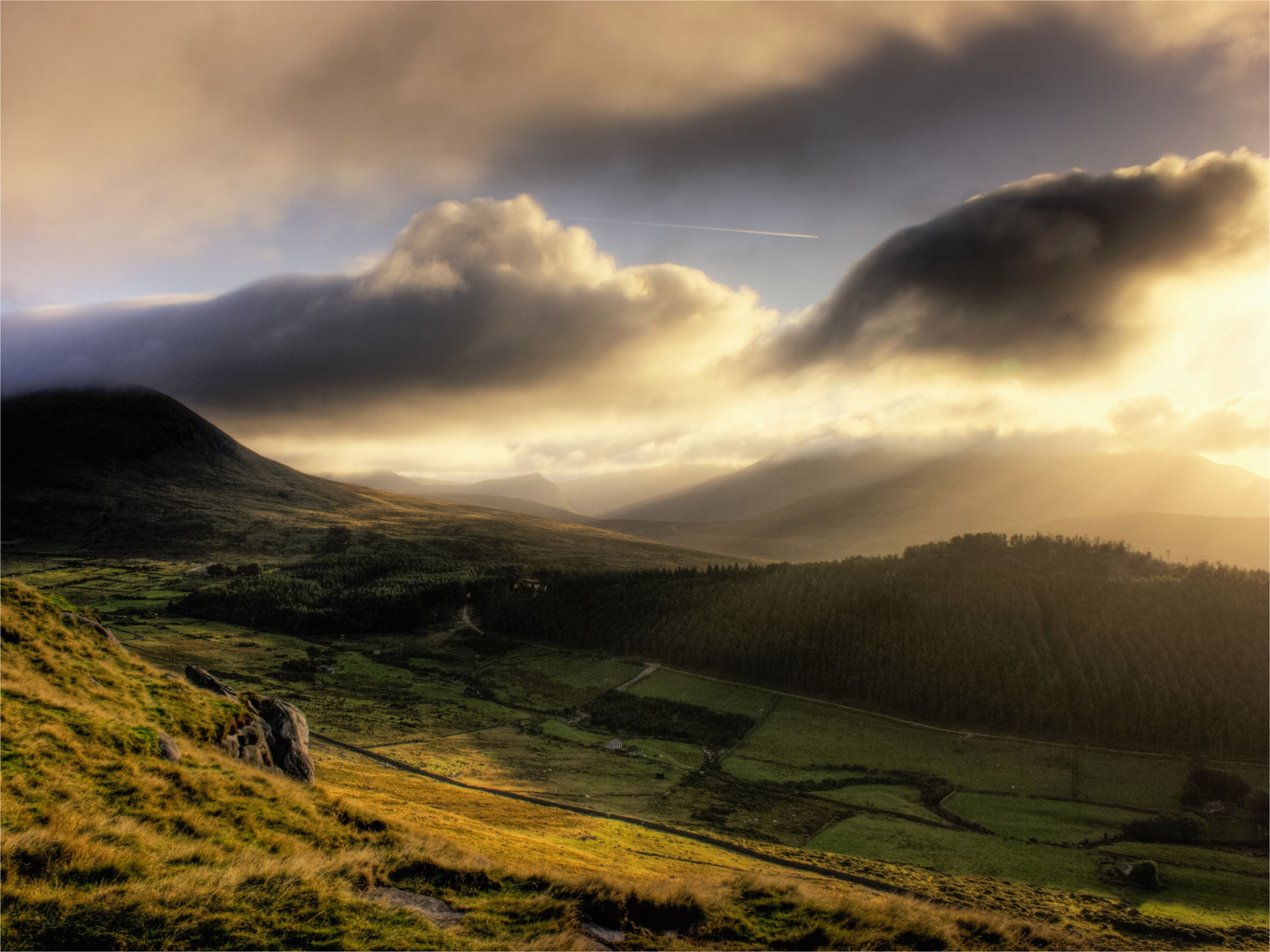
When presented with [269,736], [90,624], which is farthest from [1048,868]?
[90,624]

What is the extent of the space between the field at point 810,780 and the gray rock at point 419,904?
27.0 m

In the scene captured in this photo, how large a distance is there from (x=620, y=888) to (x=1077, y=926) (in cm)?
5584

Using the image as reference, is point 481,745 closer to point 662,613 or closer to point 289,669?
point 289,669

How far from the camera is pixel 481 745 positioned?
10856 centimetres

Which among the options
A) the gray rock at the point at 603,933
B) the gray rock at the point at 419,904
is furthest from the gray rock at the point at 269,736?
the gray rock at the point at 603,933

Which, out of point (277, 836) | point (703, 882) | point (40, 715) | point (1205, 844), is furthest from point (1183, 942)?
point (40, 715)

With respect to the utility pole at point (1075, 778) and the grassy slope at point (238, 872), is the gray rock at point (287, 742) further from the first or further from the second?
the utility pole at point (1075, 778)

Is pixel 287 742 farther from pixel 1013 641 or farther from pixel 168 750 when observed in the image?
pixel 1013 641

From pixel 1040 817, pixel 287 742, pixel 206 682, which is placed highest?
pixel 206 682

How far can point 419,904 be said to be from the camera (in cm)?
2180

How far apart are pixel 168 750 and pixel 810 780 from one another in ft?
325

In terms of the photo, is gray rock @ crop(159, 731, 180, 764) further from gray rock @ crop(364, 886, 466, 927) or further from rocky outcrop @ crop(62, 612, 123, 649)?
rocky outcrop @ crop(62, 612, 123, 649)

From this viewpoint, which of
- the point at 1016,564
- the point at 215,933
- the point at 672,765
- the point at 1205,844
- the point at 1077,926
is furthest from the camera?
the point at 1016,564

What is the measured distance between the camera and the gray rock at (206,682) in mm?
44375
